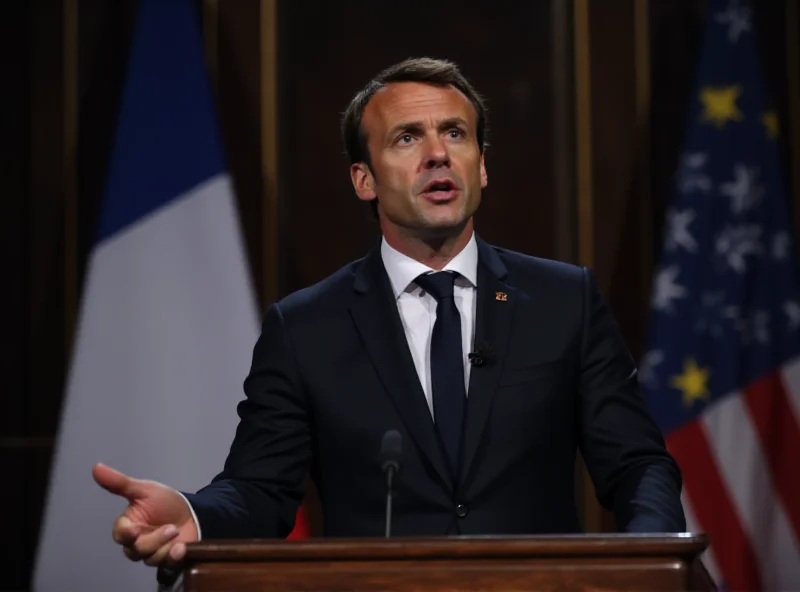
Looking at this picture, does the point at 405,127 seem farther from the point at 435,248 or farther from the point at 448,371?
the point at 448,371

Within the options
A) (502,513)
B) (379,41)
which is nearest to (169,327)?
(379,41)

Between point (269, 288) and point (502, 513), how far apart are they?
2288mm

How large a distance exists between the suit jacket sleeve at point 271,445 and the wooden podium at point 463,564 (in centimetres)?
62

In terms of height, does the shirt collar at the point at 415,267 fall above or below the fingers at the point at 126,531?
above

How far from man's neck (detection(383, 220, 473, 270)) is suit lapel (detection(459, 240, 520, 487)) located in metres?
0.05

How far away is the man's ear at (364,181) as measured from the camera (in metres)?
2.54

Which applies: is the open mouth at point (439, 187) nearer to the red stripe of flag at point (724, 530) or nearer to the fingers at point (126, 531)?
the fingers at point (126, 531)

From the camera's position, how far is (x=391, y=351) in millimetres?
2277

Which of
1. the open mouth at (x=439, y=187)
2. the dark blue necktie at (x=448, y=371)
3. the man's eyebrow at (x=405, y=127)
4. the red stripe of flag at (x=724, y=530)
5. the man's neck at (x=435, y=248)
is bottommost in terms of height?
the red stripe of flag at (x=724, y=530)

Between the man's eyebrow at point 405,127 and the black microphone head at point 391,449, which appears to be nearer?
the black microphone head at point 391,449

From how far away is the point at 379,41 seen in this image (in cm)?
455

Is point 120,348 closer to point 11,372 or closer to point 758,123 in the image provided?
point 11,372

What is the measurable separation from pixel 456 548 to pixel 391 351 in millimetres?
868

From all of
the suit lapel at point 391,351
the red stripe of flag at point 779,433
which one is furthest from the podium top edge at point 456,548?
the red stripe of flag at point 779,433
